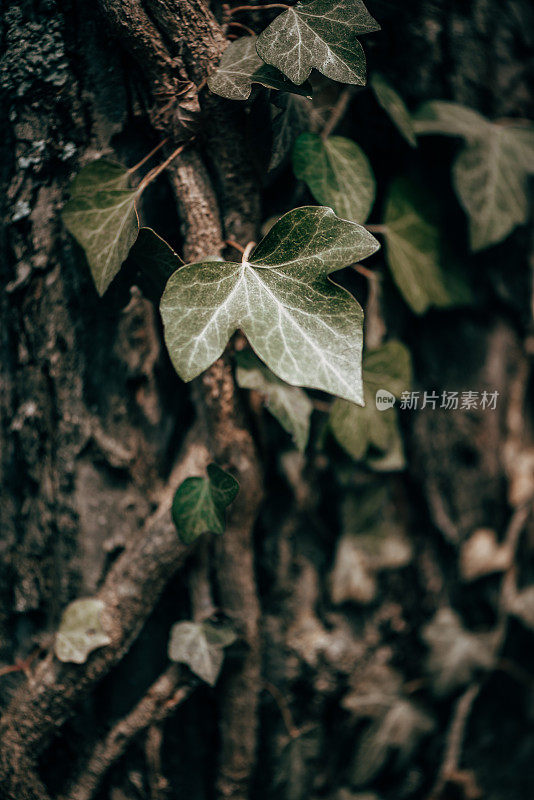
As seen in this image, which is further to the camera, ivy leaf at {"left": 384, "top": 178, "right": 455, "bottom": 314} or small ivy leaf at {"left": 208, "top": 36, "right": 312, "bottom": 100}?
ivy leaf at {"left": 384, "top": 178, "right": 455, "bottom": 314}

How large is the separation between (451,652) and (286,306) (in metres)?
0.66

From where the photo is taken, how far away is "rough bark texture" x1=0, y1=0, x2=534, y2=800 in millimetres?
528

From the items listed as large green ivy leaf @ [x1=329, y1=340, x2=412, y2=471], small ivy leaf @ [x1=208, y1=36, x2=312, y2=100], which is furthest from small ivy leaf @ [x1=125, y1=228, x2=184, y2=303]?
large green ivy leaf @ [x1=329, y1=340, x2=412, y2=471]

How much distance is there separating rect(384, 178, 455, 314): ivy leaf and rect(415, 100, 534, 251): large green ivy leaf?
0.06 meters

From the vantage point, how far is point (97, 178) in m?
0.50

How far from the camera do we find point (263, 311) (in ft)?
1.46

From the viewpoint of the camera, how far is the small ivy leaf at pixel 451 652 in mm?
781

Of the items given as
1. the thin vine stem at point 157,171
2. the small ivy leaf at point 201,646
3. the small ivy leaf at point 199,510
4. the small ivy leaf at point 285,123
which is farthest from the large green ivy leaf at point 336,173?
the small ivy leaf at point 201,646

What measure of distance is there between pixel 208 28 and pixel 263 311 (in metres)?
0.30

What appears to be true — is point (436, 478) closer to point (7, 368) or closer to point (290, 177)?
point (290, 177)

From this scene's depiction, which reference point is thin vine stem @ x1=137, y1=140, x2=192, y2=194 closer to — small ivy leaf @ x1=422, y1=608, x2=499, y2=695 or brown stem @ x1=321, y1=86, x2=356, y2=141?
brown stem @ x1=321, y1=86, x2=356, y2=141

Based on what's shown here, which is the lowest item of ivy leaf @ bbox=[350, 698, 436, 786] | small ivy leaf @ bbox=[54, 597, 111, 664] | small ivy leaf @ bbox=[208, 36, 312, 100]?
ivy leaf @ bbox=[350, 698, 436, 786]

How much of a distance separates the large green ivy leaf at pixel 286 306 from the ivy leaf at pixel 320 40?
134mm

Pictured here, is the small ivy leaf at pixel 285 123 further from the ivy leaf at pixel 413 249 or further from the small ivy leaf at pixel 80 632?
the small ivy leaf at pixel 80 632
